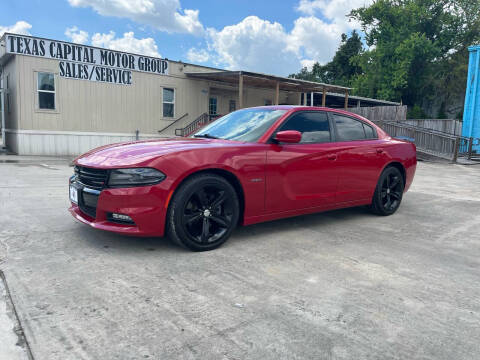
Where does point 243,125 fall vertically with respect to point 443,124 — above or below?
below

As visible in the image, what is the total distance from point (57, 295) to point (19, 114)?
1378 cm

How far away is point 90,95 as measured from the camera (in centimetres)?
1547

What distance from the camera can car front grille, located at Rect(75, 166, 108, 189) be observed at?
345 cm

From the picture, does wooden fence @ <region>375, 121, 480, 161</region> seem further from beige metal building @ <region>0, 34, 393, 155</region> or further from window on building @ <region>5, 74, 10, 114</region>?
window on building @ <region>5, 74, 10, 114</region>

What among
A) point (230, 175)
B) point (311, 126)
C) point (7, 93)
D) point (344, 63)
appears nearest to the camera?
point (230, 175)

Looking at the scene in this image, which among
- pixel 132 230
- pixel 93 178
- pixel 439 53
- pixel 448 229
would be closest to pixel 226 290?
pixel 132 230

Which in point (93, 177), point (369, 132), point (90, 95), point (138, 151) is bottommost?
point (93, 177)

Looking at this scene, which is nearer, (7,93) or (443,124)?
(7,93)

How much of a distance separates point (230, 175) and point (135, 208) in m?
1.01

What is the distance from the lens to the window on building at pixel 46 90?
1436 centimetres

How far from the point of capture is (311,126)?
465 cm

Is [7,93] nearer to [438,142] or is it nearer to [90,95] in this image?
[90,95]

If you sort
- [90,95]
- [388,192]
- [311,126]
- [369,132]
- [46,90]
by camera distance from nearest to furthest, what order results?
[311,126], [369,132], [388,192], [46,90], [90,95]

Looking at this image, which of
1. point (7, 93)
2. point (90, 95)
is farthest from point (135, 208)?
point (7, 93)
